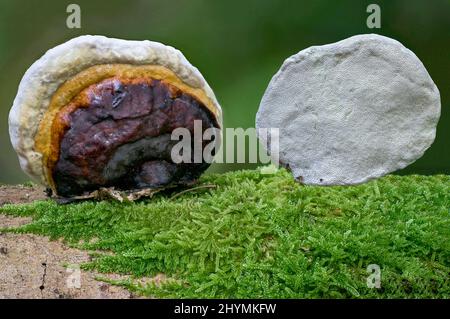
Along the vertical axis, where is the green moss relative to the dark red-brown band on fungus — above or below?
below

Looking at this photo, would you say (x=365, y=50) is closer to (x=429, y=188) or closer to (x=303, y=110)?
(x=303, y=110)

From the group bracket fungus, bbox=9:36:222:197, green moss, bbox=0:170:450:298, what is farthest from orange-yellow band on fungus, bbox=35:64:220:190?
green moss, bbox=0:170:450:298

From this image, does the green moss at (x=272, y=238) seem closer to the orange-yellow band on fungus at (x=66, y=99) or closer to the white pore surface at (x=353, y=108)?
the white pore surface at (x=353, y=108)

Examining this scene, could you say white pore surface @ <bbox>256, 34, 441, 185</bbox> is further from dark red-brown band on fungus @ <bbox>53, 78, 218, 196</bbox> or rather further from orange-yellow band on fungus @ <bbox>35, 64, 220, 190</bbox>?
orange-yellow band on fungus @ <bbox>35, 64, 220, 190</bbox>

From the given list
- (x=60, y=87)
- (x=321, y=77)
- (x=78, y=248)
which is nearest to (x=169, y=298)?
(x=78, y=248)

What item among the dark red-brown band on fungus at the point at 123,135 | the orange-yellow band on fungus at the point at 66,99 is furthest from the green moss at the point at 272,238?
the orange-yellow band on fungus at the point at 66,99

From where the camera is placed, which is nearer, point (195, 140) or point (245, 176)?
point (195, 140)
